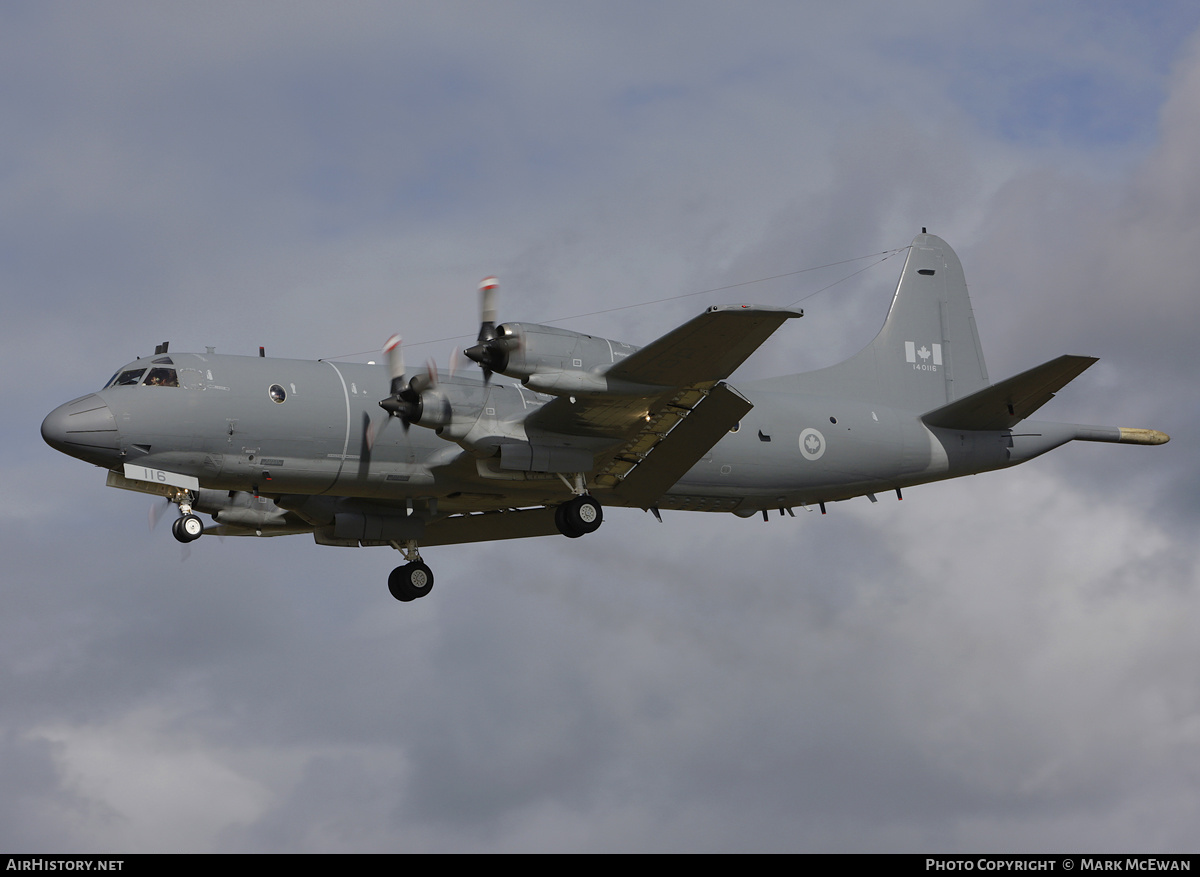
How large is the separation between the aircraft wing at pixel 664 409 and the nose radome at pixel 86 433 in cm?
685

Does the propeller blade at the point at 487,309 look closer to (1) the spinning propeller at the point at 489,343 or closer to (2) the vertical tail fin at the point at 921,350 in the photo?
(1) the spinning propeller at the point at 489,343

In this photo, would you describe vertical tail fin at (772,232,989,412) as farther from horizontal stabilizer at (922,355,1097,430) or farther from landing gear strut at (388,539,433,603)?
landing gear strut at (388,539,433,603)

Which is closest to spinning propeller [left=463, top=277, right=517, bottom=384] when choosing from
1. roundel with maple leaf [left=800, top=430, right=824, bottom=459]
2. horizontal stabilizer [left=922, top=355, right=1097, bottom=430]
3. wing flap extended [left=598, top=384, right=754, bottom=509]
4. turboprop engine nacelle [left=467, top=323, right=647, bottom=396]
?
turboprop engine nacelle [left=467, top=323, right=647, bottom=396]

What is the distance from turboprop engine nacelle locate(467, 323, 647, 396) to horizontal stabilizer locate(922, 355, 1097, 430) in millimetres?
7891

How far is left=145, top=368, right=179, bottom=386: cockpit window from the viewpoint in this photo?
24141 mm

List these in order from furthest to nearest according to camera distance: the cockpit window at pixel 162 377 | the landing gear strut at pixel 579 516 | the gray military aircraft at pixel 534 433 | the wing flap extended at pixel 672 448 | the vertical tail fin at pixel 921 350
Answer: the vertical tail fin at pixel 921 350 → the landing gear strut at pixel 579 516 → the wing flap extended at pixel 672 448 → the cockpit window at pixel 162 377 → the gray military aircraft at pixel 534 433

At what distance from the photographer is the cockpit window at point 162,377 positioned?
24141mm

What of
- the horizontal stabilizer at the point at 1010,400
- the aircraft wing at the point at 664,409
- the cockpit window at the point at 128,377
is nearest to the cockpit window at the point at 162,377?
the cockpit window at the point at 128,377

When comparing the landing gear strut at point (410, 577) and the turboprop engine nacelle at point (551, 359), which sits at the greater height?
the turboprop engine nacelle at point (551, 359)

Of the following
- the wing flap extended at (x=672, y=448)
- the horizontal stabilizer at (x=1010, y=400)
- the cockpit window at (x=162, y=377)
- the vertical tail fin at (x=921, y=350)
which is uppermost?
the vertical tail fin at (x=921, y=350)

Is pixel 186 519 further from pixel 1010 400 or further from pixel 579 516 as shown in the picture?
pixel 1010 400

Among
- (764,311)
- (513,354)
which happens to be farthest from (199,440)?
(764,311)

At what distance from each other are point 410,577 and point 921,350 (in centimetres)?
1183

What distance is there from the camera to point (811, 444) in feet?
92.6
